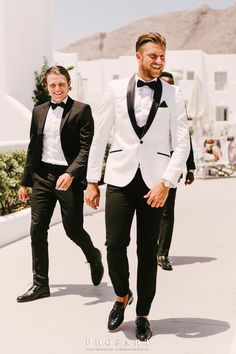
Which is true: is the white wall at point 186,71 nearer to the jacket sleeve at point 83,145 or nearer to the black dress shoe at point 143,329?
the jacket sleeve at point 83,145

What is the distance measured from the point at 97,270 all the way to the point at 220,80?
54229 millimetres

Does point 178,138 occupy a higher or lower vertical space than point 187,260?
higher

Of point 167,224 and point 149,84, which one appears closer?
point 149,84

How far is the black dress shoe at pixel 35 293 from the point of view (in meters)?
5.39

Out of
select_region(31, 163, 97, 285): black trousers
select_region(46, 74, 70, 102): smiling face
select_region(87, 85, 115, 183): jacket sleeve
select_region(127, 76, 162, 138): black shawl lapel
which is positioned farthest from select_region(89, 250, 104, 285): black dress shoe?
select_region(127, 76, 162, 138): black shawl lapel

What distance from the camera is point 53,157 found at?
5.49m

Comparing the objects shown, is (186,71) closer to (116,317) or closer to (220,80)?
(220,80)

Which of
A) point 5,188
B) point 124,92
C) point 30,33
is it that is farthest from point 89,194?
point 30,33

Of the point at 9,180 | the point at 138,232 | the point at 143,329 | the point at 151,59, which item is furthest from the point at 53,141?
the point at 9,180

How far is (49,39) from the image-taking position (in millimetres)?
19016

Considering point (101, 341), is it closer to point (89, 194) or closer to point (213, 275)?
point (89, 194)

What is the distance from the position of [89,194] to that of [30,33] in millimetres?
14132

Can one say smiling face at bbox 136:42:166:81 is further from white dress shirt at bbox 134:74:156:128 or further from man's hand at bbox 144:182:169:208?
man's hand at bbox 144:182:169:208

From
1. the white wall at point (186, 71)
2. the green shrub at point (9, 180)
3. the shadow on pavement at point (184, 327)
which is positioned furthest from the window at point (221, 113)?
the shadow on pavement at point (184, 327)
